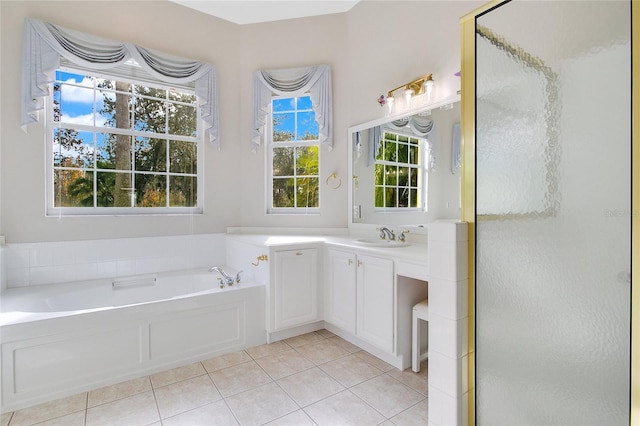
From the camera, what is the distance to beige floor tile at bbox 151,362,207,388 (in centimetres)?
208

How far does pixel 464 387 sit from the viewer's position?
1153 millimetres

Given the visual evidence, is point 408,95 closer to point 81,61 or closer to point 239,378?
point 239,378

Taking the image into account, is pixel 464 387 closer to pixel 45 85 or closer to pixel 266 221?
pixel 266 221

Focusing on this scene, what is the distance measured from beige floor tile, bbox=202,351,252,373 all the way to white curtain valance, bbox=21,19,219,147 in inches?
88.3

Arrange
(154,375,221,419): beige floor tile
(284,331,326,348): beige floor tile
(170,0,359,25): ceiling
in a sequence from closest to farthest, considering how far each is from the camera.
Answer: (154,375,221,419): beige floor tile, (284,331,326,348): beige floor tile, (170,0,359,25): ceiling

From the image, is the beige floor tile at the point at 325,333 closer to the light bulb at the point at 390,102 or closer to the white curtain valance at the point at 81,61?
the light bulb at the point at 390,102

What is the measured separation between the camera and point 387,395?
193 cm

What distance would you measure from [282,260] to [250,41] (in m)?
2.50

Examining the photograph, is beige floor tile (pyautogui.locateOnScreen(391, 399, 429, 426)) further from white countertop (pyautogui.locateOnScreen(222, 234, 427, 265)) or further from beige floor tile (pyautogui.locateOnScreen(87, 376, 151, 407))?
beige floor tile (pyautogui.locateOnScreen(87, 376, 151, 407))

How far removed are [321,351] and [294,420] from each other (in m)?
0.82

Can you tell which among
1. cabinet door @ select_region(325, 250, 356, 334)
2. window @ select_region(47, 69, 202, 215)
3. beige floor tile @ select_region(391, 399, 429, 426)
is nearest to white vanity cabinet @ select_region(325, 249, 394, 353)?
cabinet door @ select_region(325, 250, 356, 334)

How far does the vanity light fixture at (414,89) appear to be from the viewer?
96.2 inches

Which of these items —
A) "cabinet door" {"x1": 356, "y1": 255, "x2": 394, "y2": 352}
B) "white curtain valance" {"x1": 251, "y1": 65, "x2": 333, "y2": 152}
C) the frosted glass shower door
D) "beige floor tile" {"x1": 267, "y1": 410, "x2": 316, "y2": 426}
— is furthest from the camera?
"white curtain valance" {"x1": 251, "y1": 65, "x2": 333, "y2": 152}

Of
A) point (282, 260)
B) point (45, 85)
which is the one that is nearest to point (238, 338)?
point (282, 260)
